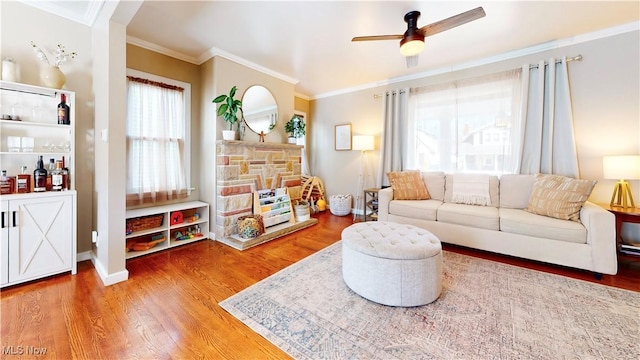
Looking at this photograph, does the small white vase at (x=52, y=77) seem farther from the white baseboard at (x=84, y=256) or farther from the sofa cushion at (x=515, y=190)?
the sofa cushion at (x=515, y=190)

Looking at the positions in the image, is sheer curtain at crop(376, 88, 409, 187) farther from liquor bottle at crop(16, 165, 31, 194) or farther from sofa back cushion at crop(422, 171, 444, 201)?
liquor bottle at crop(16, 165, 31, 194)

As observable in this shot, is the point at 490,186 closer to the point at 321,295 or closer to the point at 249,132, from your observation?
the point at 321,295

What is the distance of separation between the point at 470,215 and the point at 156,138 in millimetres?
3944

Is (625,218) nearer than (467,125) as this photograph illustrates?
Yes

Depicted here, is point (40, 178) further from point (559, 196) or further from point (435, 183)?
point (559, 196)

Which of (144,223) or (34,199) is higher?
(34,199)

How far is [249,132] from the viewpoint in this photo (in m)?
3.68

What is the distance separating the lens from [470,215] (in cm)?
283

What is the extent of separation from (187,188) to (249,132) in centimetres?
119

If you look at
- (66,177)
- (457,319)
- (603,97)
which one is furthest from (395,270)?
(603,97)

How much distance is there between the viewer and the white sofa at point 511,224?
2182 mm

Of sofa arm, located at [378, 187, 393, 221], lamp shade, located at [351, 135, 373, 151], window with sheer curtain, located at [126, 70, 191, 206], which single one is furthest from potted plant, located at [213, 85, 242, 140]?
sofa arm, located at [378, 187, 393, 221]

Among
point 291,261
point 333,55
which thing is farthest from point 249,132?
point 291,261

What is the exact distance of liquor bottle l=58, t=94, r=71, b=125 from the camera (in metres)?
2.20
